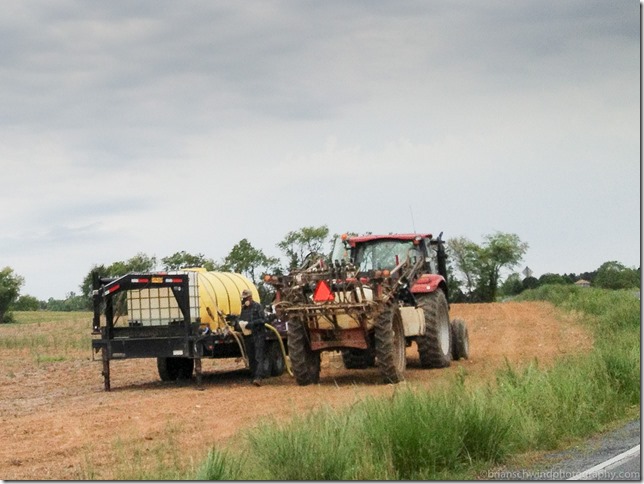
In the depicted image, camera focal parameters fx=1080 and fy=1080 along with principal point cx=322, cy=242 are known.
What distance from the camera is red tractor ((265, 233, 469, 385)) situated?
56.0 ft

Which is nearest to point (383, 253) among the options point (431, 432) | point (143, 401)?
point (143, 401)

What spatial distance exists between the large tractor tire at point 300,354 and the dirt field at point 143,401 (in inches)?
10.0

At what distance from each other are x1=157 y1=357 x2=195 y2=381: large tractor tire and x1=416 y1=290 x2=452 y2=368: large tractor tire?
4.64 m

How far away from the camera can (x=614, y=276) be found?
6253 centimetres

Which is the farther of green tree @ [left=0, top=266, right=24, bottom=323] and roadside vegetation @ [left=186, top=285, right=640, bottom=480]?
green tree @ [left=0, top=266, right=24, bottom=323]

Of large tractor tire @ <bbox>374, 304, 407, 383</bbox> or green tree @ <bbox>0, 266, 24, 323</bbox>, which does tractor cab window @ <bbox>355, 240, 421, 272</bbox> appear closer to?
large tractor tire @ <bbox>374, 304, 407, 383</bbox>

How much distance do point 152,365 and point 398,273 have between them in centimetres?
954

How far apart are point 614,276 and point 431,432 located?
179ft

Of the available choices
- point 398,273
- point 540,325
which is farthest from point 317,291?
point 540,325

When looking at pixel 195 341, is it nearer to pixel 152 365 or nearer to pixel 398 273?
pixel 398 273

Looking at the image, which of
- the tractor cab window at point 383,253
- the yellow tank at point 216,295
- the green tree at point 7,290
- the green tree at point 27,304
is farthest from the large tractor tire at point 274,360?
the green tree at point 27,304

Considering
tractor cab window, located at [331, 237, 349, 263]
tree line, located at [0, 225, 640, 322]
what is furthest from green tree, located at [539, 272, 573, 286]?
tractor cab window, located at [331, 237, 349, 263]

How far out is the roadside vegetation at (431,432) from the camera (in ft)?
31.0

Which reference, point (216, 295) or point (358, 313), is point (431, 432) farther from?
point (216, 295)
